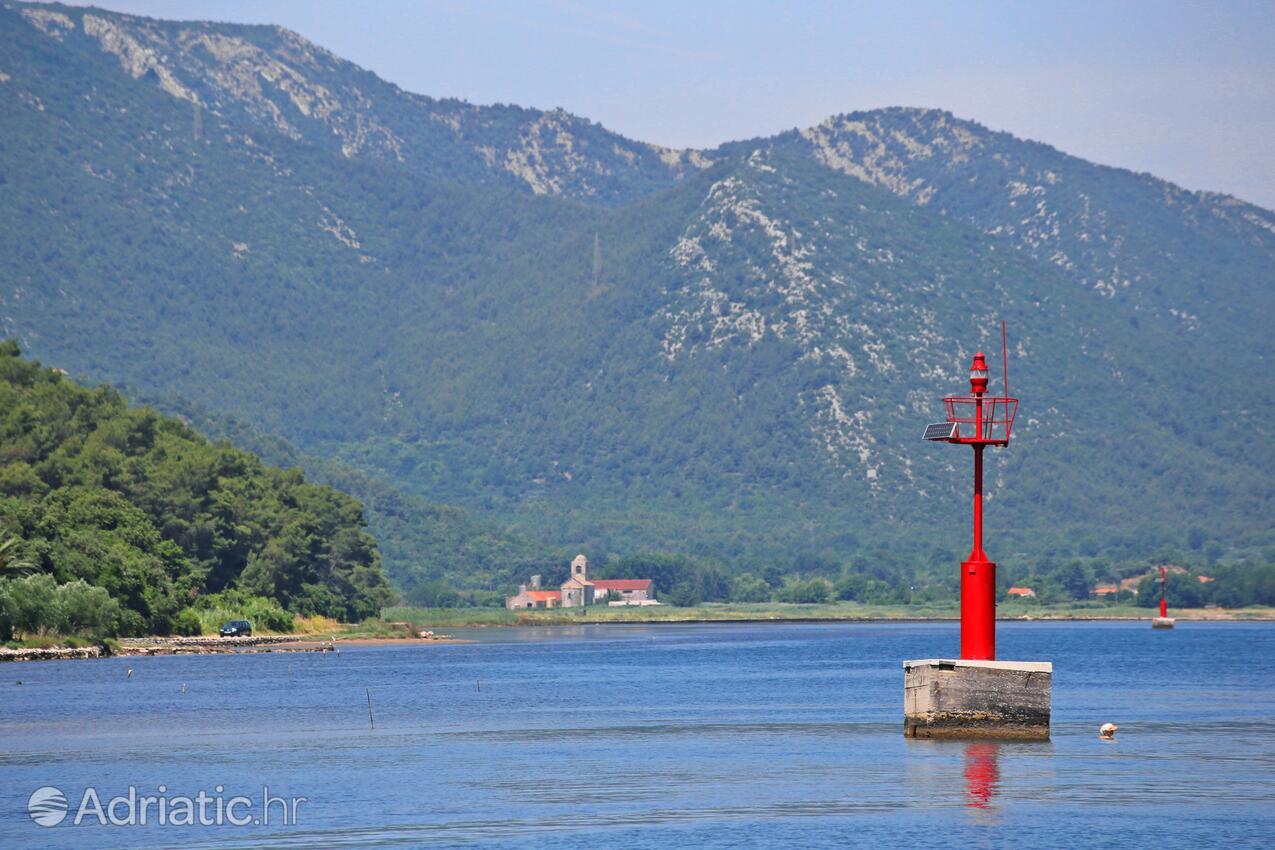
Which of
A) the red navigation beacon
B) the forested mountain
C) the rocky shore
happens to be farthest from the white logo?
the forested mountain

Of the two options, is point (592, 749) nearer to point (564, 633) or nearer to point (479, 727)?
point (479, 727)

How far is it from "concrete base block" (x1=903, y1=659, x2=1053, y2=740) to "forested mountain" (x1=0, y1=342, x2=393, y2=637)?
2657 inches

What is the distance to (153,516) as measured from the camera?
143 m

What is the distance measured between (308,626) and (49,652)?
53667mm

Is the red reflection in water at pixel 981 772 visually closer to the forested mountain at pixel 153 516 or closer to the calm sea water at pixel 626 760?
the calm sea water at pixel 626 760

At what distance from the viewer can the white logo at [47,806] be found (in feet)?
142

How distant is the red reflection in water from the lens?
45.1 meters

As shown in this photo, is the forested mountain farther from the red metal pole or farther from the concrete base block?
the red metal pole

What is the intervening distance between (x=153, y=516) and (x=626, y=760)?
9472 cm

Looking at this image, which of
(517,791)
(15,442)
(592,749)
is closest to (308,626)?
(15,442)

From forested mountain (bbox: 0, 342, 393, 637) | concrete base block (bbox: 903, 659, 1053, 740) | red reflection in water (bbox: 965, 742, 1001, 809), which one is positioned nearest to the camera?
red reflection in water (bbox: 965, 742, 1001, 809)

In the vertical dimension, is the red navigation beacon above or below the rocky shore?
above

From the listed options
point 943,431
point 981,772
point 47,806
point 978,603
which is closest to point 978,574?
point 978,603

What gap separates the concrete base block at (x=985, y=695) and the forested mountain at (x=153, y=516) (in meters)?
67.5
